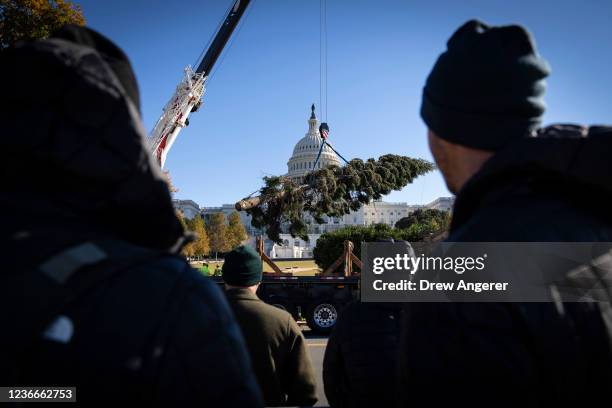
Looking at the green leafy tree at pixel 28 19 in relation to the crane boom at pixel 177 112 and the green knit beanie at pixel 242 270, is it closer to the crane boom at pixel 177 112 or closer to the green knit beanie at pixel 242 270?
the crane boom at pixel 177 112

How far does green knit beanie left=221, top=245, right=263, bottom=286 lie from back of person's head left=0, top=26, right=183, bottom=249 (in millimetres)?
2714

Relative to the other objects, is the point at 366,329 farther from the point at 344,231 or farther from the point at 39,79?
the point at 344,231

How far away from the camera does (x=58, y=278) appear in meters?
0.94

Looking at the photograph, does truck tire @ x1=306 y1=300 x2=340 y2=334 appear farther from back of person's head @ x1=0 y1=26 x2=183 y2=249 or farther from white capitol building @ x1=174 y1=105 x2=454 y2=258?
white capitol building @ x1=174 y1=105 x2=454 y2=258

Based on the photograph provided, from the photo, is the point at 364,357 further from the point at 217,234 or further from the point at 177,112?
the point at 217,234

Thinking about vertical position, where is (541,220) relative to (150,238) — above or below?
above

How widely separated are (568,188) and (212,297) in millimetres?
1004

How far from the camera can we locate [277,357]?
3.32 meters

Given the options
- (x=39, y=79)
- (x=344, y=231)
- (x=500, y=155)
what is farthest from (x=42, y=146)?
(x=344, y=231)

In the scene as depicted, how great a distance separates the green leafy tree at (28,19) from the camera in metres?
11.5

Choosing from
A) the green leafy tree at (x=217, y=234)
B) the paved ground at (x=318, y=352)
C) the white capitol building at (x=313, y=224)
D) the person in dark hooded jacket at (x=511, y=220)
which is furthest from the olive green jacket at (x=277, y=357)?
the green leafy tree at (x=217, y=234)

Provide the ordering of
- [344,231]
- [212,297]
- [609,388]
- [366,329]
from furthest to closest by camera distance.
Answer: [344,231], [366,329], [609,388], [212,297]

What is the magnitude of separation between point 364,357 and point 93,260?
2.05 meters

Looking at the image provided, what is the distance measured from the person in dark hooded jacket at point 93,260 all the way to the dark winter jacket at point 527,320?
0.49 metres
